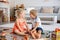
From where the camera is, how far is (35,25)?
3.05ft

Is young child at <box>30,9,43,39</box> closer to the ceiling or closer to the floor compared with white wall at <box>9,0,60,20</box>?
closer to the floor

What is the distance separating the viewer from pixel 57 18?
3.32 feet

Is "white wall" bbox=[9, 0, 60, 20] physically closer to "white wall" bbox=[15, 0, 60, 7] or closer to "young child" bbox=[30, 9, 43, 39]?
"white wall" bbox=[15, 0, 60, 7]

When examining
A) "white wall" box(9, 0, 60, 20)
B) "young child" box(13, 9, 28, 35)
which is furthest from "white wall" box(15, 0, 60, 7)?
"young child" box(13, 9, 28, 35)

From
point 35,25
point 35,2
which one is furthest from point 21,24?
point 35,2

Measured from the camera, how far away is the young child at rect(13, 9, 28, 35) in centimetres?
93

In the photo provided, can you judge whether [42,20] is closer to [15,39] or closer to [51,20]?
[51,20]

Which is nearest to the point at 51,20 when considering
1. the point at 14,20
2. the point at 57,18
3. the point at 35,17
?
the point at 57,18

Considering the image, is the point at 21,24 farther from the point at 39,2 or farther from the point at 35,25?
the point at 39,2

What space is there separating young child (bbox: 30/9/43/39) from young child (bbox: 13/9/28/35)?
0.05 metres

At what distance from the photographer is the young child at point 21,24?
0.93 m

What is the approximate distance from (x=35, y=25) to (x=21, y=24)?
0.09 meters

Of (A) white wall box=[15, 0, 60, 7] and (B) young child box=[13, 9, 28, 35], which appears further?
(A) white wall box=[15, 0, 60, 7]

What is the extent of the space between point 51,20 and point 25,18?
21cm
